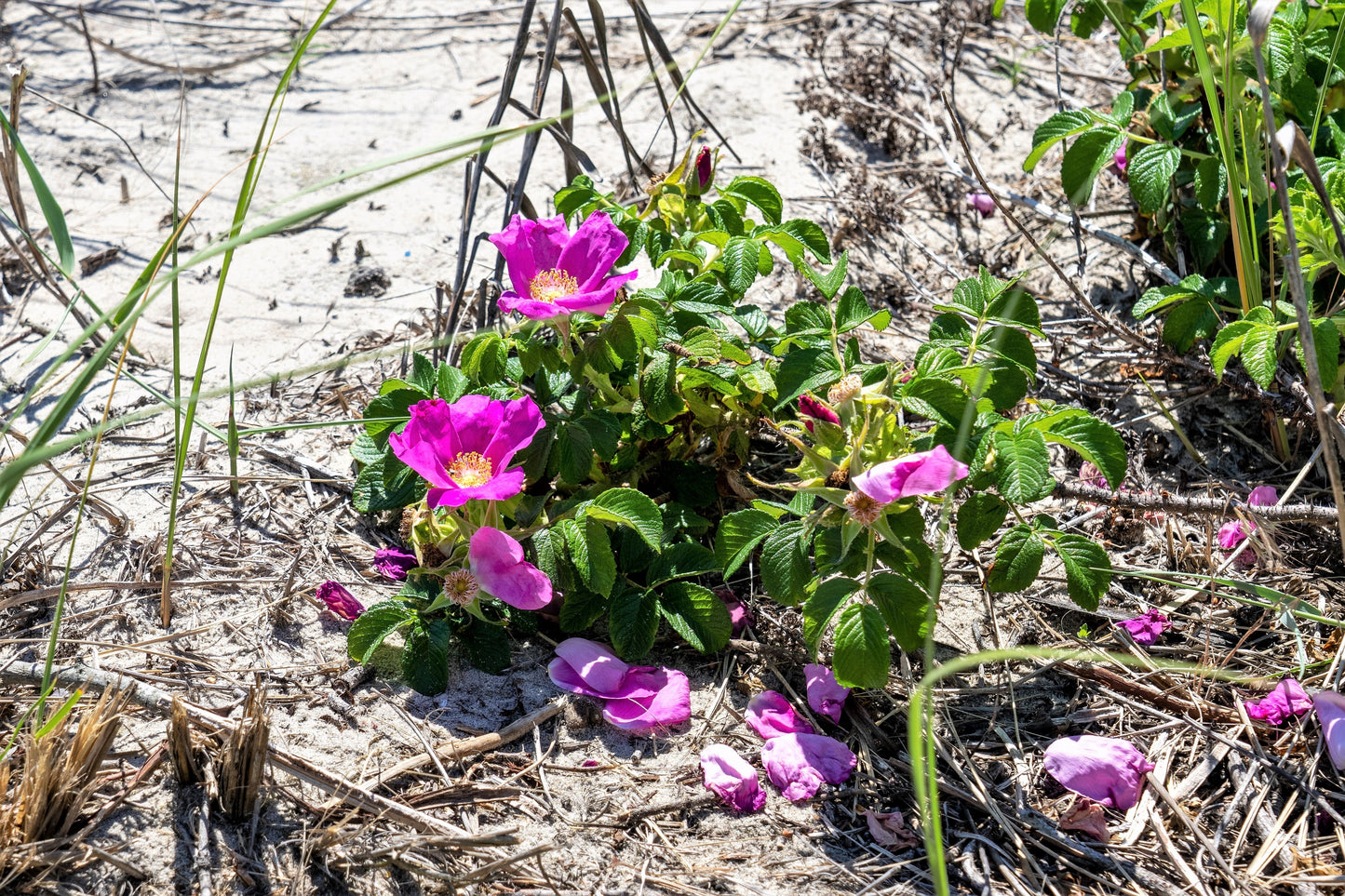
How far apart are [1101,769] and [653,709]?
665mm

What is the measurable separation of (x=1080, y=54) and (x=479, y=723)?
3012mm

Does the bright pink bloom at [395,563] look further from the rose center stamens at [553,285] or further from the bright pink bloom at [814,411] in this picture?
the bright pink bloom at [814,411]

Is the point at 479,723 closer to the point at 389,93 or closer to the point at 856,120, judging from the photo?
the point at 856,120

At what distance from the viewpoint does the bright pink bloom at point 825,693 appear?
1.57 meters

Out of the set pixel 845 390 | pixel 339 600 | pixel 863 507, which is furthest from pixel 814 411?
pixel 339 600

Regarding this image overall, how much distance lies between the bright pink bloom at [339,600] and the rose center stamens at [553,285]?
0.60 metres

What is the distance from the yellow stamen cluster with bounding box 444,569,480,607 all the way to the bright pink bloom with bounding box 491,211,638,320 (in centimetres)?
43

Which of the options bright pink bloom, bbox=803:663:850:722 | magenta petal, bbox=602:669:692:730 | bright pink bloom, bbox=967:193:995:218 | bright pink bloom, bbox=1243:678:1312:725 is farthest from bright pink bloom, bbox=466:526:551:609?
bright pink bloom, bbox=967:193:995:218

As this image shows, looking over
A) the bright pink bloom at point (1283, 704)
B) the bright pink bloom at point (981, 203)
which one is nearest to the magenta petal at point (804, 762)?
the bright pink bloom at point (1283, 704)

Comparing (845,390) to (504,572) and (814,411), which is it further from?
(504,572)

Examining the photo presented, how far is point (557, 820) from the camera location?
141cm

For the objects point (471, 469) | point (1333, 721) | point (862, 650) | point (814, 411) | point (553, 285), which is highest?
→ point (553, 285)

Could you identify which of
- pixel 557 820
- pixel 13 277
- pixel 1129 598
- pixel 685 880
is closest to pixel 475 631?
pixel 557 820

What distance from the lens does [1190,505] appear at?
5.54 ft
